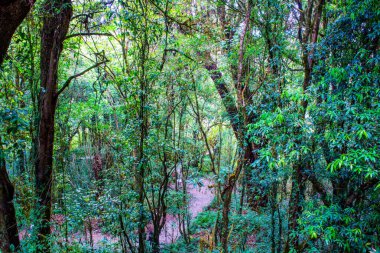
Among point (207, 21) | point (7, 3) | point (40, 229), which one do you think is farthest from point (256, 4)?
point (40, 229)

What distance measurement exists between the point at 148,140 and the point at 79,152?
21.3ft

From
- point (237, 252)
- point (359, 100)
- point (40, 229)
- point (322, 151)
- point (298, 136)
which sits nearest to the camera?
point (359, 100)

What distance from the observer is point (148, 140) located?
470 centimetres

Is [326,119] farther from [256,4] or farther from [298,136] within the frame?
[256,4]

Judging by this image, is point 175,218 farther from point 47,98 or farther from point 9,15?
point 9,15

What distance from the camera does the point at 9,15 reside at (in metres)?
2.09

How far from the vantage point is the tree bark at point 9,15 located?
2.05 meters

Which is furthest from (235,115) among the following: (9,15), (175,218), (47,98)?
(175,218)

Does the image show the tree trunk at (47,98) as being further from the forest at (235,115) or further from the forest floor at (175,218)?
the forest floor at (175,218)

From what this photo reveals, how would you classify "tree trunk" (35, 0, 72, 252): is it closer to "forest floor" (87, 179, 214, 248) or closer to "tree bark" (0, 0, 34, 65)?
"tree bark" (0, 0, 34, 65)

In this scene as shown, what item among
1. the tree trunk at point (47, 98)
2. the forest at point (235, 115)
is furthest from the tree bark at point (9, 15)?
the tree trunk at point (47, 98)

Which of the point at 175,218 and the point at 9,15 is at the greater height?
the point at 9,15

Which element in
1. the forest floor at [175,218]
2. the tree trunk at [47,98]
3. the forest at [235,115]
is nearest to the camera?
the forest at [235,115]

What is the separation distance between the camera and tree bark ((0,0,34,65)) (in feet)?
6.73
